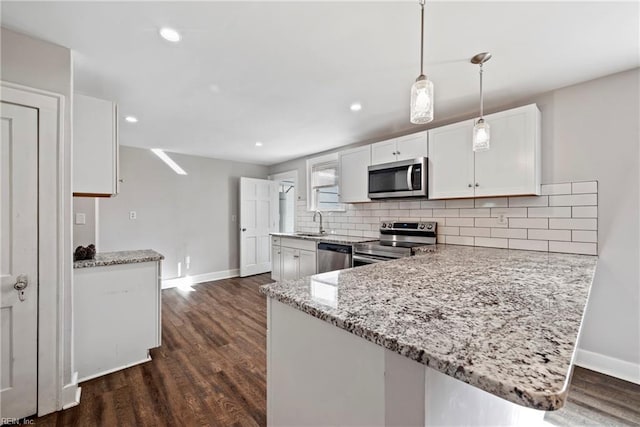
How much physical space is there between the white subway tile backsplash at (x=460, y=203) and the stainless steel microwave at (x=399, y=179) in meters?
0.32

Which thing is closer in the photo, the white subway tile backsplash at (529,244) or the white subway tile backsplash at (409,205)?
the white subway tile backsplash at (529,244)

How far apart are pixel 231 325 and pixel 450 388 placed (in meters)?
2.78

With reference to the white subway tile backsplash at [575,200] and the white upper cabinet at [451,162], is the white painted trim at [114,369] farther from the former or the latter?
the white subway tile backsplash at [575,200]

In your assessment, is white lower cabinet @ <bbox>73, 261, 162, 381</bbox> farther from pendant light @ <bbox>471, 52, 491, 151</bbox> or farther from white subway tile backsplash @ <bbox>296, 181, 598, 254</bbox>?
white subway tile backsplash @ <bbox>296, 181, 598, 254</bbox>

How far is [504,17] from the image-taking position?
1.48 metres

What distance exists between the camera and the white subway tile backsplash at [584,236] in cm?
215

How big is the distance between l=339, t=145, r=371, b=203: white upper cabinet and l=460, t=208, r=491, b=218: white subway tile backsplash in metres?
1.11

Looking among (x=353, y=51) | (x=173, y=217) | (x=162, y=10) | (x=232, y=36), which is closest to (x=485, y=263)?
(x=353, y=51)

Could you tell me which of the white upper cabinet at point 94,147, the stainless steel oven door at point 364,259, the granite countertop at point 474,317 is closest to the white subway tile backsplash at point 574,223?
the granite countertop at point 474,317

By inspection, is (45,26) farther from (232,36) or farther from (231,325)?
(231,325)

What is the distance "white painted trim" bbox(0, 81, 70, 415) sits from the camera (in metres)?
1.68

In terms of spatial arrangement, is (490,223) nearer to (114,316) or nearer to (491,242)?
(491,242)

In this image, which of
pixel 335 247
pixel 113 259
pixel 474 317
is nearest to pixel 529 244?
pixel 335 247

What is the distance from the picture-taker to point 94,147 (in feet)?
6.82
